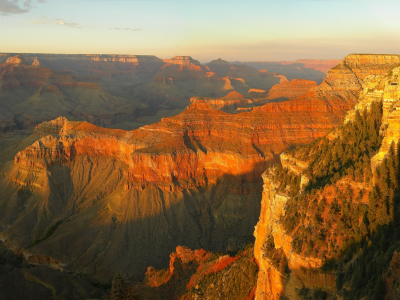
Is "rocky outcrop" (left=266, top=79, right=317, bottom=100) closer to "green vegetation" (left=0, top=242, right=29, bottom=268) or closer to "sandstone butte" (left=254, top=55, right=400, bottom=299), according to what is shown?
"green vegetation" (left=0, top=242, right=29, bottom=268)

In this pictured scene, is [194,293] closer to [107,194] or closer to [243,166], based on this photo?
[243,166]

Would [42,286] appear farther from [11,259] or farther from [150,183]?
[150,183]

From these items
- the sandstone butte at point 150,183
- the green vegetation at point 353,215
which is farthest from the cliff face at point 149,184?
the green vegetation at point 353,215

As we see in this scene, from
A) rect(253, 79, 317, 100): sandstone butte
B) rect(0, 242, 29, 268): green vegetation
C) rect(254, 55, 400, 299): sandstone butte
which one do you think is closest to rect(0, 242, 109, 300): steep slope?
rect(0, 242, 29, 268): green vegetation

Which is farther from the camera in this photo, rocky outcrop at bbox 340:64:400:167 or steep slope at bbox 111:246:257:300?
steep slope at bbox 111:246:257:300

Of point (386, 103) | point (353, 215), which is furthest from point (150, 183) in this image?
point (353, 215)

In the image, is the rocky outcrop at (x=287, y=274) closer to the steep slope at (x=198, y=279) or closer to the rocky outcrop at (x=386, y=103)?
the rocky outcrop at (x=386, y=103)

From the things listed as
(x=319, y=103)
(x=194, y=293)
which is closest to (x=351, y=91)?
(x=319, y=103)

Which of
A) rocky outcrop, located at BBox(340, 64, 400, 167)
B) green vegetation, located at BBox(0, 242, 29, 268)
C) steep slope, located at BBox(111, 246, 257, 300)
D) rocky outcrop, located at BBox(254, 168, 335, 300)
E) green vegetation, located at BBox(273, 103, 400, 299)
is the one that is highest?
rocky outcrop, located at BBox(340, 64, 400, 167)
